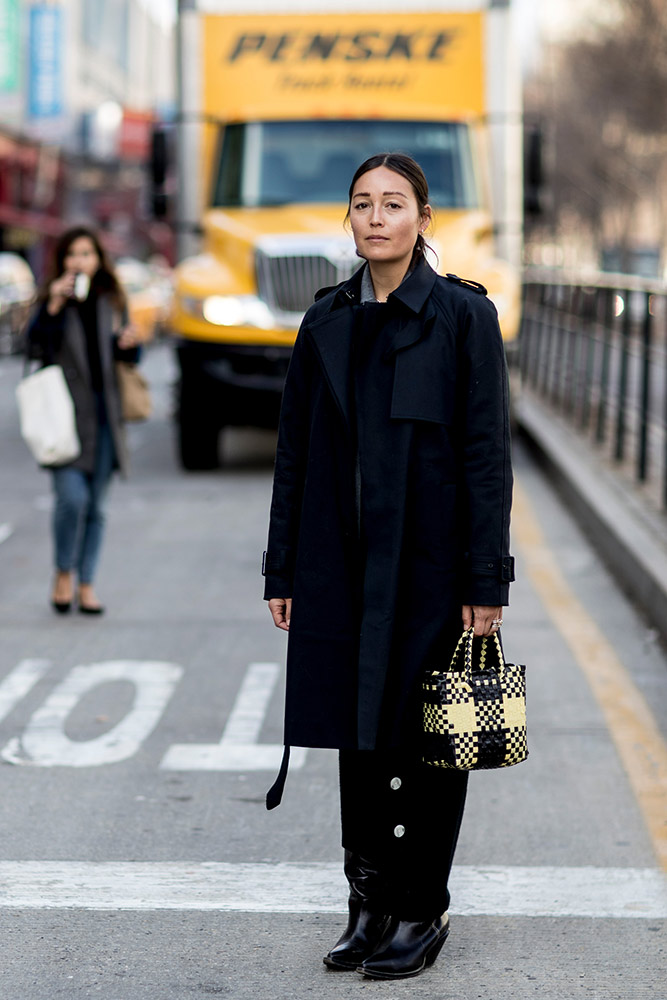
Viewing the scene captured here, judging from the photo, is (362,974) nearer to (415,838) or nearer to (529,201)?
(415,838)

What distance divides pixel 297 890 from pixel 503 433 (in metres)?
1.47

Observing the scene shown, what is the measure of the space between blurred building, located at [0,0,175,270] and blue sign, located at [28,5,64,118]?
3 cm

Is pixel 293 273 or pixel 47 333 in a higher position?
pixel 293 273

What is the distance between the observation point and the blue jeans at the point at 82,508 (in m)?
8.12

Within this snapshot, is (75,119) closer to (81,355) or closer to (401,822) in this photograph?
(81,355)

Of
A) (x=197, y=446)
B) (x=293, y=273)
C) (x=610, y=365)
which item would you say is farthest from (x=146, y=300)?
(x=293, y=273)

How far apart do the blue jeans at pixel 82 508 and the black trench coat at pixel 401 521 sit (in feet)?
14.3

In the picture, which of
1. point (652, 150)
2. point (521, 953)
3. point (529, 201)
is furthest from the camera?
point (652, 150)

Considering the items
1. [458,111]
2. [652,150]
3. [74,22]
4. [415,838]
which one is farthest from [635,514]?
[74,22]

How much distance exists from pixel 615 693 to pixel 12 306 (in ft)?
86.1

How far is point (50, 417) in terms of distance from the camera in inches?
314

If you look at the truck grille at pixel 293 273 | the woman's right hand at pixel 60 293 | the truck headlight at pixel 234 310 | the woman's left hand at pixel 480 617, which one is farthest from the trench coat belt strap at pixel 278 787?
the truck headlight at pixel 234 310

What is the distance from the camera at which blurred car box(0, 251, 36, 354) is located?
102 ft

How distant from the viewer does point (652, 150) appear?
159ft
